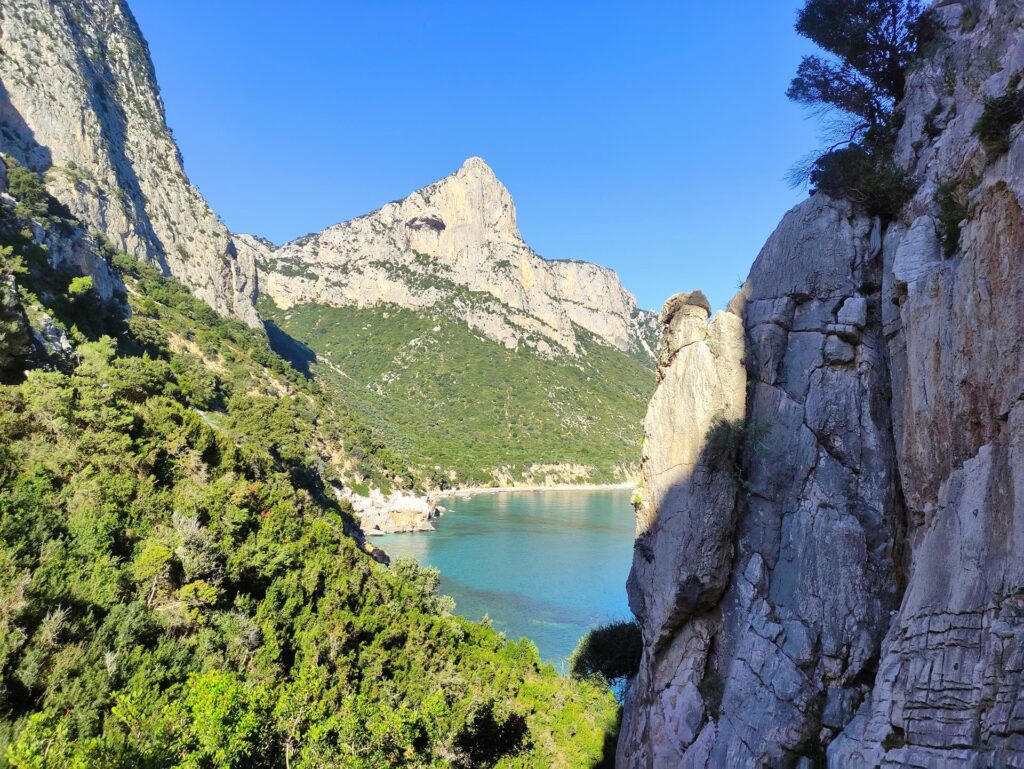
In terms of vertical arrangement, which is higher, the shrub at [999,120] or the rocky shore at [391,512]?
the shrub at [999,120]

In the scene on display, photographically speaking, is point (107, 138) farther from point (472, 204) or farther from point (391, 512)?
point (472, 204)

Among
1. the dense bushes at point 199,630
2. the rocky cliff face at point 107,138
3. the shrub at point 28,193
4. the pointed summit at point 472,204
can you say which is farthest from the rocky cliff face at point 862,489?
the pointed summit at point 472,204

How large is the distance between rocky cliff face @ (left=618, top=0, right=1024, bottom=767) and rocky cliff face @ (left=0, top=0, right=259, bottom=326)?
2420 inches

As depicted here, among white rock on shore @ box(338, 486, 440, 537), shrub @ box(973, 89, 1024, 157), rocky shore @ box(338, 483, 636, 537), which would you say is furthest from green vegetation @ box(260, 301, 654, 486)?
shrub @ box(973, 89, 1024, 157)

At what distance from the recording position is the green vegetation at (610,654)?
68.0 feet

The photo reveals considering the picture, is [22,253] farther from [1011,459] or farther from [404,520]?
[404,520]

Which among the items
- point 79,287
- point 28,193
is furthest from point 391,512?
point 28,193

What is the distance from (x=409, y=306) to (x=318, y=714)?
13264 cm

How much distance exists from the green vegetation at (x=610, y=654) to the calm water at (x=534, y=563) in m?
4.31

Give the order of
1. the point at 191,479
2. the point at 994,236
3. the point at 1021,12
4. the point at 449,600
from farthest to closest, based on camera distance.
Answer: the point at 449,600 → the point at 191,479 → the point at 1021,12 → the point at 994,236

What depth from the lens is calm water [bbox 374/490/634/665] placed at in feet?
102

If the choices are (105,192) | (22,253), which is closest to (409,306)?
(105,192)

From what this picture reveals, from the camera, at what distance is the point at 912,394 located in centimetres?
757

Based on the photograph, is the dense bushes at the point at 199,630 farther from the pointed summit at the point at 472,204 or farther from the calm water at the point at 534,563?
the pointed summit at the point at 472,204
